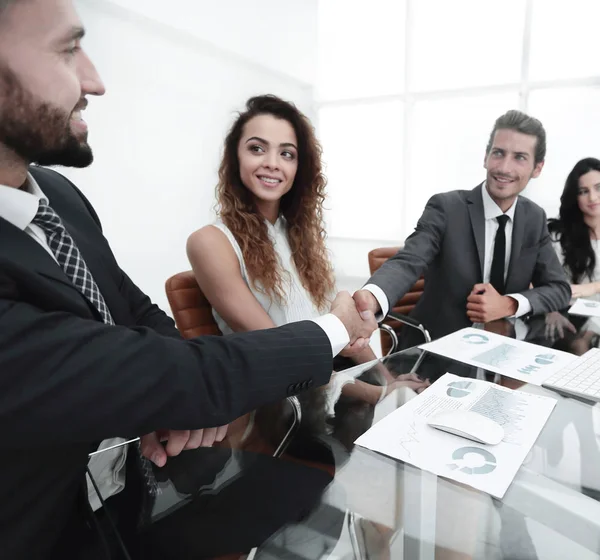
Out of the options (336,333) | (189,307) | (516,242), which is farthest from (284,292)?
(516,242)

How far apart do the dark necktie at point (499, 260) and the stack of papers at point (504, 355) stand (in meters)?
0.64

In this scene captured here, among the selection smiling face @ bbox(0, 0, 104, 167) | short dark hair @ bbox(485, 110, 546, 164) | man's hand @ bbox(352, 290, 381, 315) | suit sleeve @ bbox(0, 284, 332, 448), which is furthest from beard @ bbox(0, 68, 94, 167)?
short dark hair @ bbox(485, 110, 546, 164)

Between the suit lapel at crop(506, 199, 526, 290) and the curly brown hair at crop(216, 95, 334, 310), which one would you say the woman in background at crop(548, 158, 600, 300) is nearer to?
the suit lapel at crop(506, 199, 526, 290)

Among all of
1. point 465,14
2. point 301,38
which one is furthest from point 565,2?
point 301,38

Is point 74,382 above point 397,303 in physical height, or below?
above

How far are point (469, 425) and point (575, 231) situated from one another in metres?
2.74

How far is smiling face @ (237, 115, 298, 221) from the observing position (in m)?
1.90

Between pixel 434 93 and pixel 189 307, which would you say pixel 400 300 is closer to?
pixel 189 307

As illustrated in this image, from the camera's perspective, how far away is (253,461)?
917 mm

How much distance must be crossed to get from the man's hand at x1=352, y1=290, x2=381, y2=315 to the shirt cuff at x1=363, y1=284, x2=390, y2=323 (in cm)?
2

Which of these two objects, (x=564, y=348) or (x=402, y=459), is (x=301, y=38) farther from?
(x=402, y=459)

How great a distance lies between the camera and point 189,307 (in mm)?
1751

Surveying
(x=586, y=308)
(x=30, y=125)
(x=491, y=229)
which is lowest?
(x=586, y=308)

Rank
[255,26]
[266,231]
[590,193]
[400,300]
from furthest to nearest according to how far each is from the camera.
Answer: [255,26], [590,193], [400,300], [266,231]
